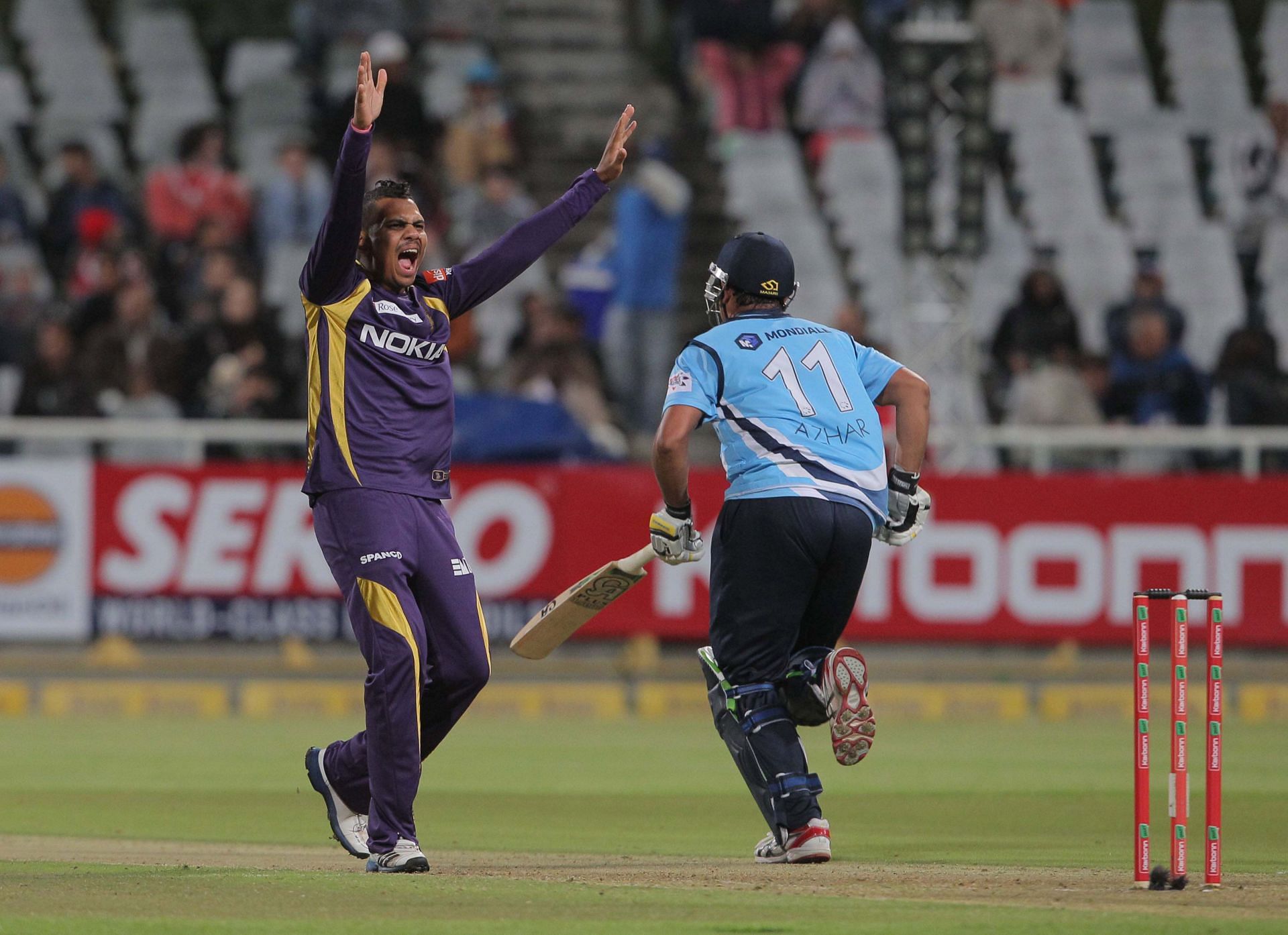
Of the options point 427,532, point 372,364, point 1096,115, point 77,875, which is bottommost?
point 77,875

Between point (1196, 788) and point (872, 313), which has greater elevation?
point (872, 313)

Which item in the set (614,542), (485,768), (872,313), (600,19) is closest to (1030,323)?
(872,313)

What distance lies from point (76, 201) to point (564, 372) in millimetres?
4690

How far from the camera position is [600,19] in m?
23.3

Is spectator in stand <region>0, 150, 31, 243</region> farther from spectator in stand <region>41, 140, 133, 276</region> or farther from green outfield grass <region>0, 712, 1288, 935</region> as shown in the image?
green outfield grass <region>0, 712, 1288, 935</region>

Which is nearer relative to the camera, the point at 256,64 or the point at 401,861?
the point at 401,861

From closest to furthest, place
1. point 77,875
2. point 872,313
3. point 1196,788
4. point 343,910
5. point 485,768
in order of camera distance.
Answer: point 343,910
point 77,875
point 1196,788
point 485,768
point 872,313

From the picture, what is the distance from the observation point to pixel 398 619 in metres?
7.18

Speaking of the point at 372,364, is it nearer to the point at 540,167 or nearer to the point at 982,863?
the point at 982,863

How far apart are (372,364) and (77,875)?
1.83 metres

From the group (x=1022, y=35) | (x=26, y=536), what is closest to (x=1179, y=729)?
(x=26, y=536)

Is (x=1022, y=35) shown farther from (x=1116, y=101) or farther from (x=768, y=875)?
(x=768, y=875)

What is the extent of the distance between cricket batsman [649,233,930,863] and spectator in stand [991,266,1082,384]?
10632 mm

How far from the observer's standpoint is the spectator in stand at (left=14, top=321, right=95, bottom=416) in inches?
656
